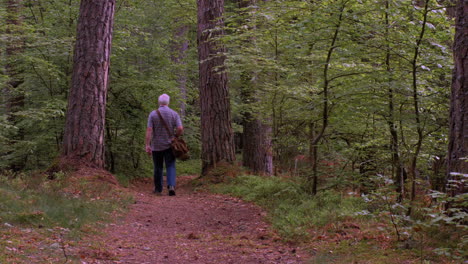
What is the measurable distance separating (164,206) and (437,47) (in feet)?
16.8

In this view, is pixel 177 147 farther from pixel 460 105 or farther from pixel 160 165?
pixel 460 105

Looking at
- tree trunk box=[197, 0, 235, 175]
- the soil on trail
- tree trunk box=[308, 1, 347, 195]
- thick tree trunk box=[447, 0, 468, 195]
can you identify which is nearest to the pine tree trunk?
tree trunk box=[197, 0, 235, 175]

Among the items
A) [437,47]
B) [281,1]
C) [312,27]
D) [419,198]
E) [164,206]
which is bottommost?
[164,206]

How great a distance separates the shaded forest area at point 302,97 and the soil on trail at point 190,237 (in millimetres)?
1106

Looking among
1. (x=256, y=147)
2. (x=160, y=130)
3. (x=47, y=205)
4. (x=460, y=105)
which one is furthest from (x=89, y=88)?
(x=460, y=105)

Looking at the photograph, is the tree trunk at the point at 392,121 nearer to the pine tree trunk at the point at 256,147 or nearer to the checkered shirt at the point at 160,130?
the checkered shirt at the point at 160,130

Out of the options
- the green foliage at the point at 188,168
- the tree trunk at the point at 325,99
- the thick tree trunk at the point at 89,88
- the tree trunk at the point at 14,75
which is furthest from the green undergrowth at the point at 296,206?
the green foliage at the point at 188,168

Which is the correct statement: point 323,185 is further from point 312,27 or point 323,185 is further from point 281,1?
point 281,1

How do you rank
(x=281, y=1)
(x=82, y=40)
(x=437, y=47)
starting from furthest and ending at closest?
(x=82, y=40)
(x=281, y=1)
(x=437, y=47)

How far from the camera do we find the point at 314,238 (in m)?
4.96

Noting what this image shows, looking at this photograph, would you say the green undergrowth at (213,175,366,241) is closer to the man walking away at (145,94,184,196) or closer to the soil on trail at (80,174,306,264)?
the soil on trail at (80,174,306,264)

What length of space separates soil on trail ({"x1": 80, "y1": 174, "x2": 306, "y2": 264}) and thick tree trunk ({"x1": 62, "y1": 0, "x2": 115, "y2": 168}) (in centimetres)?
152

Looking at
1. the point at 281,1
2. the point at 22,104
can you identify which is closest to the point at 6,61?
the point at 22,104

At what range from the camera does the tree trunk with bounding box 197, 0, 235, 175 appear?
33.9 feet
